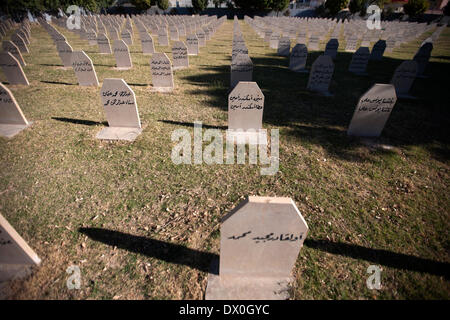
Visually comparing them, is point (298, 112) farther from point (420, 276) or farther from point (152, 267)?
point (152, 267)

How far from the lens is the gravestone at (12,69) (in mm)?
6723

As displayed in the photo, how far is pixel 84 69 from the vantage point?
7129 mm

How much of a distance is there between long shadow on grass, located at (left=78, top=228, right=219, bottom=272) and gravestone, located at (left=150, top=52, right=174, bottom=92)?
5823mm

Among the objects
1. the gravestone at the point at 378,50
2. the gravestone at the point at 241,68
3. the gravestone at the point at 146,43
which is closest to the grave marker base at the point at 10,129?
the gravestone at the point at 241,68

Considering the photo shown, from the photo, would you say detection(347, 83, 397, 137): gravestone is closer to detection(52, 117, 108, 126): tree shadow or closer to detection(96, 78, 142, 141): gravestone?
detection(96, 78, 142, 141): gravestone

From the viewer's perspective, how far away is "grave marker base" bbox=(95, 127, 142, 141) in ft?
15.7

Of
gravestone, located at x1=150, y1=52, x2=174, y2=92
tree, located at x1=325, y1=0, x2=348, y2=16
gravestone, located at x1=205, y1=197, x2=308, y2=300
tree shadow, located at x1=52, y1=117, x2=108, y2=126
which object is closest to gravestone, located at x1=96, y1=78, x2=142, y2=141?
Result: tree shadow, located at x1=52, y1=117, x2=108, y2=126

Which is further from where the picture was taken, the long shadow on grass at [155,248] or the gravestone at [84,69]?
the gravestone at [84,69]

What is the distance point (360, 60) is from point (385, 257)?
10167 mm

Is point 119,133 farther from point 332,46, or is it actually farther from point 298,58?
point 332,46

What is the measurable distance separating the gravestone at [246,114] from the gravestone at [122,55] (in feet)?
24.1

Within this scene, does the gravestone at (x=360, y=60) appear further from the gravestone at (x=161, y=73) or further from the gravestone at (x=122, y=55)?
the gravestone at (x=122, y=55)

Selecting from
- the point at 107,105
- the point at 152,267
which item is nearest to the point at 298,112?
the point at 107,105
